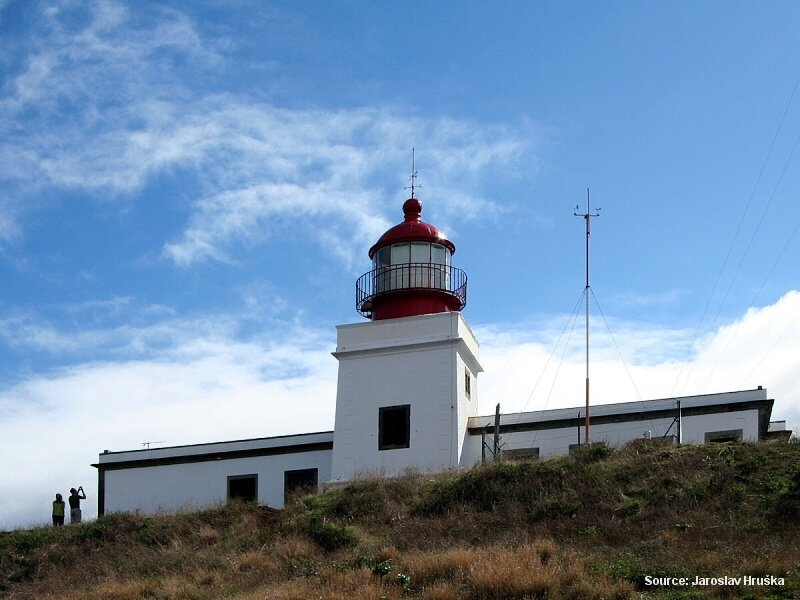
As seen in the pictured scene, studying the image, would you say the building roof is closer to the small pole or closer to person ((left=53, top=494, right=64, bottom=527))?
the small pole

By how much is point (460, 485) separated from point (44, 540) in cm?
931

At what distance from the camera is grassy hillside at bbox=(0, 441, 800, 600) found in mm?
17406

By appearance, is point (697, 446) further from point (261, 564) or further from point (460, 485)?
point (261, 564)

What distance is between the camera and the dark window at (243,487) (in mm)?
30281

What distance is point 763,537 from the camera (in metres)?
19.1

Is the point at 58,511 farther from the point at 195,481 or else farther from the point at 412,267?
the point at 412,267

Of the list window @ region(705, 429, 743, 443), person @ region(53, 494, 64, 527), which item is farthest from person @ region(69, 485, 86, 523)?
window @ region(705, 429, 743, 443)

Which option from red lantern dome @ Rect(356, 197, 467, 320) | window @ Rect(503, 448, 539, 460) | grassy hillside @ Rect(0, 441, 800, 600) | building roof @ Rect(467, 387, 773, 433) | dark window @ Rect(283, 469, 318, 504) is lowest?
grassy hillside @ Rect(0, 441, 800, 600)

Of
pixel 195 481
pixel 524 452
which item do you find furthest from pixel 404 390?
pixel 195 481

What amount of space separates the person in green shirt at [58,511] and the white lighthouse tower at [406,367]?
693 centimetres

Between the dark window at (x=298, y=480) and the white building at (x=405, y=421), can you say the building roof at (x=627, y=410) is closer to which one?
the white building at (x=405, y=421)

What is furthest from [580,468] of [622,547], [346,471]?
[346,471]

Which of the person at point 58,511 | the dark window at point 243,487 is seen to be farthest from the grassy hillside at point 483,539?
the dark window at point 243,487

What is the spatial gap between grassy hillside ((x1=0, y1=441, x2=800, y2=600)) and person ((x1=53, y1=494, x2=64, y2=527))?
2.17 meters
